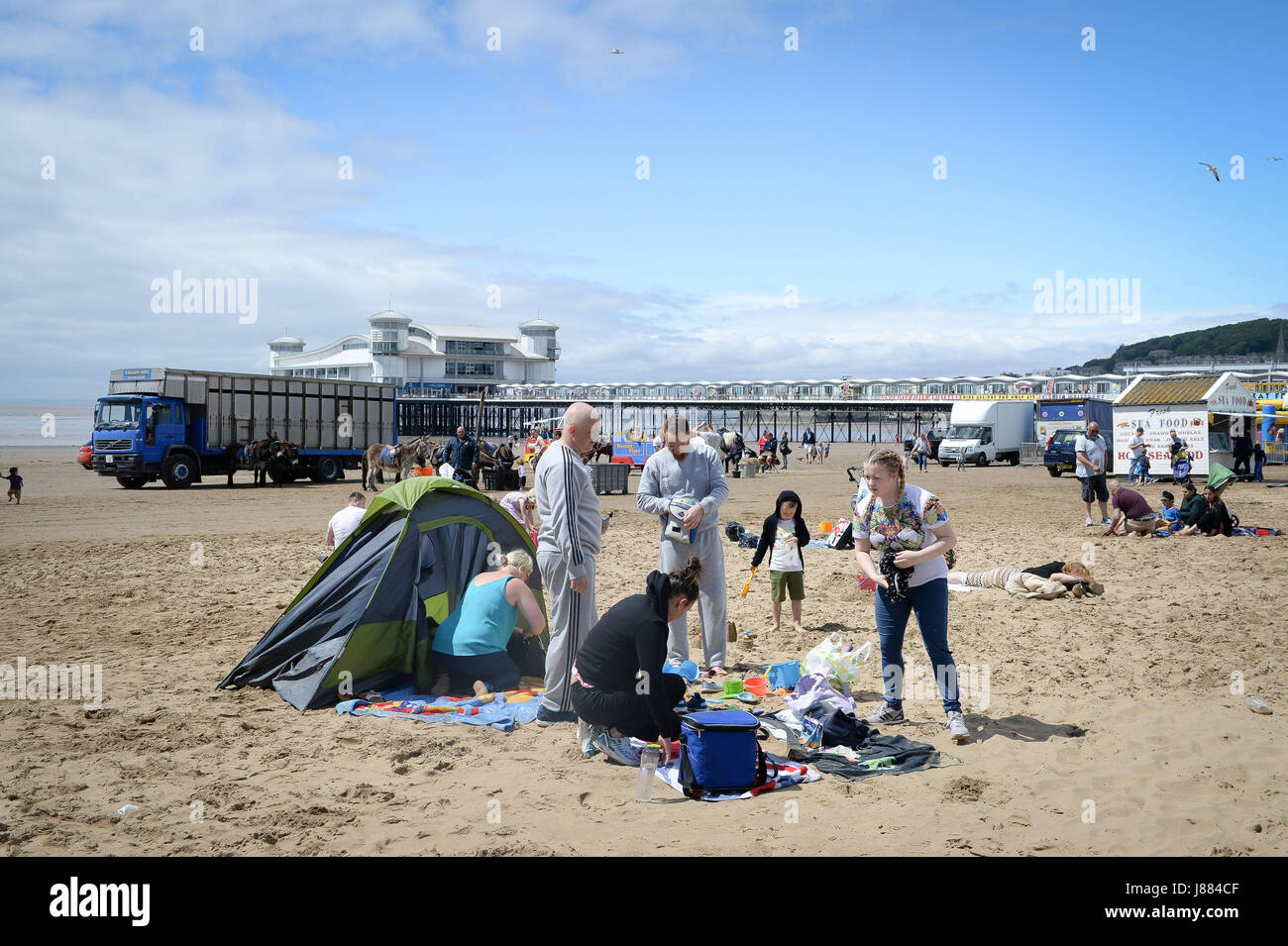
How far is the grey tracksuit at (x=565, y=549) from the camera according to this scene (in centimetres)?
517

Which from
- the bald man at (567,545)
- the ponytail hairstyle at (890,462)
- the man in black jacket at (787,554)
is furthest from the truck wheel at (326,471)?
the ponytail hairstyle at (890,462)

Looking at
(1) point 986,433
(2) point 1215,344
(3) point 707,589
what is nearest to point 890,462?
(3) point 707,589

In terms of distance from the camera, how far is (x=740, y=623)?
26.7 ft

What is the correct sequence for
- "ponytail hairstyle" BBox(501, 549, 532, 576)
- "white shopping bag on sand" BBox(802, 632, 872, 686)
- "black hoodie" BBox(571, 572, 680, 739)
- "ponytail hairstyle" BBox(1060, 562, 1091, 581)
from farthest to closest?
"ponytail hairstyle" BBox(1060, 562, 1091, 581)
"ponytail hairstyle" BBox(501, 549, 532, 576)
"white shopping bag on sand" BBox(802, 632, 872, 686)
"black hoodie" BBox(571, 572, 680, 739)

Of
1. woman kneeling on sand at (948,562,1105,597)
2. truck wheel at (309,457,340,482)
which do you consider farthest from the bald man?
truck wheel at (309,457,340,482)

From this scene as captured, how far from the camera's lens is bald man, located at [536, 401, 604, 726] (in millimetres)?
5176

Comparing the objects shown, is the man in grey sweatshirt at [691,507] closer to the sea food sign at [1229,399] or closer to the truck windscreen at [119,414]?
the truck windscreen at [119,414]

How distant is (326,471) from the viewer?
2633 cm

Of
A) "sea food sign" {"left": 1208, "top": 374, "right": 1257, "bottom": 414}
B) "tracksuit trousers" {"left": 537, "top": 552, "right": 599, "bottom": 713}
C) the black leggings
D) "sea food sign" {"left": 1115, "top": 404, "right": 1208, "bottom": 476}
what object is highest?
"sea food sign" {"left": 1208, "top": 374, "right": 1257, "bottom": 414}

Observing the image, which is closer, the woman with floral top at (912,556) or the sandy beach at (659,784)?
the sandy beach at (659,784)

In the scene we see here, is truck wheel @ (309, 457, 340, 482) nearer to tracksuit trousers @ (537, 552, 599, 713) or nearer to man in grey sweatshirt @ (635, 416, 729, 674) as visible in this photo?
man in grey sweatshirt @ (635, 416, 729, 674)

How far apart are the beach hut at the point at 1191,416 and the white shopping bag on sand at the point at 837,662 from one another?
72.4 feet

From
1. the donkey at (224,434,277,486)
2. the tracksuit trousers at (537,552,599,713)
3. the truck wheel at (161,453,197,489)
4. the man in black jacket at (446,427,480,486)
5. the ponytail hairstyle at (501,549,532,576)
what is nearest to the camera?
the tracksuit trousers at (537,552,599,713)
